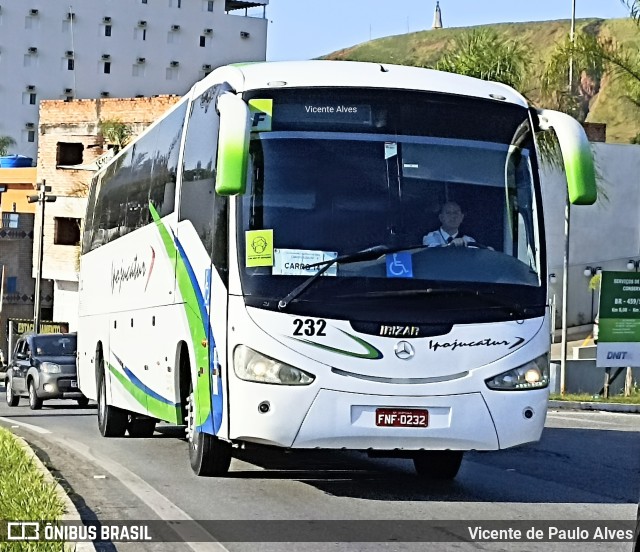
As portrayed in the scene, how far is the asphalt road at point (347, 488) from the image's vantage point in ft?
33.1

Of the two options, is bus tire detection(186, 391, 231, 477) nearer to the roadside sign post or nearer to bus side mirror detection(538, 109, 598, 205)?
bus side mirror detection(538, 109, 598, 205)

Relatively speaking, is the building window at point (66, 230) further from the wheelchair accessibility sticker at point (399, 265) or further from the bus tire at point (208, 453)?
the wheelchair accessibility sticker at point (399, 265)

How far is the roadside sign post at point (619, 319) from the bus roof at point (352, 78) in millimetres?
17714

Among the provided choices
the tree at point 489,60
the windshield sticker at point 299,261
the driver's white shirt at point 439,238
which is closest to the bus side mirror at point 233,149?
the windshield sticker at point 299,261

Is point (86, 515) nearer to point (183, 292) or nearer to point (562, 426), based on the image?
point (183, 292)

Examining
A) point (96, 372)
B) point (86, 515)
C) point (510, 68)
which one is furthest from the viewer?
point (510, 68)

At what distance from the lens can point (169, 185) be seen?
46.4ft

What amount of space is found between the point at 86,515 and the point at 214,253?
254 centimetres

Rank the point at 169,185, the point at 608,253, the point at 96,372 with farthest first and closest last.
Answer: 1. the point at 608,253
2. the point at 96,372
3. the point at 169,185

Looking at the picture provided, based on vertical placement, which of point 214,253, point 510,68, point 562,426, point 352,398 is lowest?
point 562,426

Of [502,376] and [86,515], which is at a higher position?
[502,376]

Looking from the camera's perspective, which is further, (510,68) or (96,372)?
(510,68)

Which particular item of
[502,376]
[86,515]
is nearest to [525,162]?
[502,376]

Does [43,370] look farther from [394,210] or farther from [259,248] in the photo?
[394,210]
